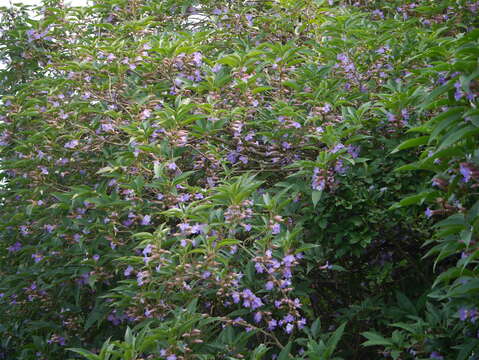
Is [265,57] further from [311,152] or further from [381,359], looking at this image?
[381,359]

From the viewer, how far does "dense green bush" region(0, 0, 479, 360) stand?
270cm

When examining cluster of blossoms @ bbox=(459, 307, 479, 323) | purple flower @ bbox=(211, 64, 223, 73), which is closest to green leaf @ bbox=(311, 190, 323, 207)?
cluster of blossoms @ bbox=(459, 307, 479, 323)

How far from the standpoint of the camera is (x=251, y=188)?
2.85 metres

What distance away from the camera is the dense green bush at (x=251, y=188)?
270cm

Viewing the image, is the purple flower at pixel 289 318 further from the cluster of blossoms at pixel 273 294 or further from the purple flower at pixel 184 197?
the purple flower at pixel 184 197

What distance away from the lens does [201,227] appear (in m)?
2.91

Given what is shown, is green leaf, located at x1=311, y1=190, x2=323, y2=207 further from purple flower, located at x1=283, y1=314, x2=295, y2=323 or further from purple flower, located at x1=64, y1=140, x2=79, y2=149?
purple flower, located at x1=64, y1=140, x2=79, y2=149

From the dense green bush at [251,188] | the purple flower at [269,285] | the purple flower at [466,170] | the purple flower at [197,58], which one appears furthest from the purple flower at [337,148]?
the purple flower at [197,58]

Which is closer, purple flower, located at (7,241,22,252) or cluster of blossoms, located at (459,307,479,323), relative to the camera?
cluster of blossoms, located at (459,307,479,323)

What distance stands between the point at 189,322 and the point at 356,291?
1156 mm

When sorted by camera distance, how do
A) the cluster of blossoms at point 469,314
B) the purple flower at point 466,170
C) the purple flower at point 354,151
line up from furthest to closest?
the purple flower at point 354,151 → the cluster of blossoms at point 469,314 → the purple flower at point 466,170

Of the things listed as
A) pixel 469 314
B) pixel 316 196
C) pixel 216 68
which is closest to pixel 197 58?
pixel 216 68

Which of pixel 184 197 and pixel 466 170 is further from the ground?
pixel 466 170

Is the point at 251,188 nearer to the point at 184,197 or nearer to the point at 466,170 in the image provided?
the point at 184,197
